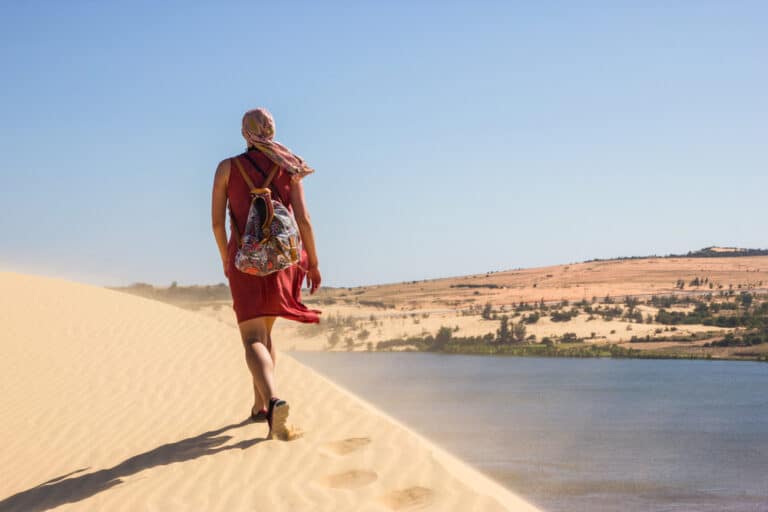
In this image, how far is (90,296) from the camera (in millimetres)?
15164

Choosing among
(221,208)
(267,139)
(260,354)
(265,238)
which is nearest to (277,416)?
(260,354)

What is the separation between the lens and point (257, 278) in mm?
6188

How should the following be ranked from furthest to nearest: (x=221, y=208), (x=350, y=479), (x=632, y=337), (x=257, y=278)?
1. (x=632, y=337)
2. (x=221, y=208)
3. (x=257, y=278)
4. (x=350, y=479)

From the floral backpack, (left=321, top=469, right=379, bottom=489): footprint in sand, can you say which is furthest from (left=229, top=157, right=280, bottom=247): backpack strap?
(left=321, top=469, right=379, bottom=489): footprint in sand

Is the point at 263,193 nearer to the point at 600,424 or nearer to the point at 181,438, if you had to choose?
the point at 181,438

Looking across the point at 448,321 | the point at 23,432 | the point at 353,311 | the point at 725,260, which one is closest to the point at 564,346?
the point at 448,321

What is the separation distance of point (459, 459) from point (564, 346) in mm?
10321

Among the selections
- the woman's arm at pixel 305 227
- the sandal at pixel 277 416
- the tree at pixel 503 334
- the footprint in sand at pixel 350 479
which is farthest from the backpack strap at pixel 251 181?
the tree at pixel 503 334

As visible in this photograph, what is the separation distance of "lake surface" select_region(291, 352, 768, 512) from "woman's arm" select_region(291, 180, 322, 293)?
1951 millimetres

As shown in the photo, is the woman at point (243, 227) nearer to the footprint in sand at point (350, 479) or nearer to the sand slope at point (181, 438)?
the sand slope at point (181, 438)

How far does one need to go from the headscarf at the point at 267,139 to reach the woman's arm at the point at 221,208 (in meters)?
0.26

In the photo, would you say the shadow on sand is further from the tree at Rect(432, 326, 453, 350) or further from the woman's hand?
the tree at Rect(432, 326, 453, 350)

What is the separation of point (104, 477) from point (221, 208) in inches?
77.4

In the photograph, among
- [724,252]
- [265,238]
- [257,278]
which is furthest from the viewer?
[724,252]
